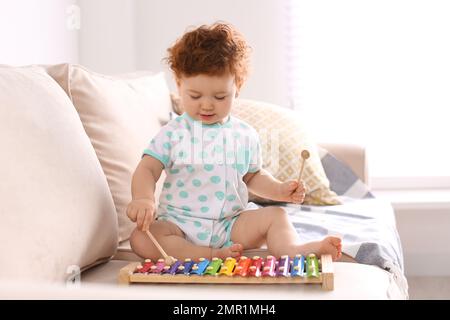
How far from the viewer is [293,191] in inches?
60.7

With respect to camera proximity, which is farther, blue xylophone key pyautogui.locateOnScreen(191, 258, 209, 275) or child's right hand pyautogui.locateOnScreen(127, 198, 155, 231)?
child's right hand pyautogui.locateOnScreen(127, 198, 155, 231)

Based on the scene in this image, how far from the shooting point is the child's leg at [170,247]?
1.46 metres

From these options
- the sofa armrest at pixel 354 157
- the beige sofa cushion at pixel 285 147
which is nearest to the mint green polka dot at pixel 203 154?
the beige sofa cushion at pixel 285 147

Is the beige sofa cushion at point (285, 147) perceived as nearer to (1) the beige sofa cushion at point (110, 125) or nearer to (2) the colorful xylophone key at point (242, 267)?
(1) the beige sofa cushion at point (110, 125)

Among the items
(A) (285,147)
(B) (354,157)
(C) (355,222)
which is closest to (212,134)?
(C) (355,222)

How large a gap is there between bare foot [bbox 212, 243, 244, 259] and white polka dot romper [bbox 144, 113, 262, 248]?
0.05 meters

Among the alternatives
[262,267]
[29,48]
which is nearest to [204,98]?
[262,267]

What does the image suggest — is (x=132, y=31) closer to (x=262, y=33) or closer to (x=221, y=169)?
(x=262, y=33)

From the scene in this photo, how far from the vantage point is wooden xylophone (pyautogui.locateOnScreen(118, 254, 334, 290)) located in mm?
1260

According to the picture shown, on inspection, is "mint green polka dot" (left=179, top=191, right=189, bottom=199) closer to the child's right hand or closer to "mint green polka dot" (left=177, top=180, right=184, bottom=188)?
"mint green polka dot" (left=177, top=180, right=184, bottom=188)

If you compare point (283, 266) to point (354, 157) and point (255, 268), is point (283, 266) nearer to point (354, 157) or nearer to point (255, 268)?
point (255, 268)

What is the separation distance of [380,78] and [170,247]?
2101 millimetres

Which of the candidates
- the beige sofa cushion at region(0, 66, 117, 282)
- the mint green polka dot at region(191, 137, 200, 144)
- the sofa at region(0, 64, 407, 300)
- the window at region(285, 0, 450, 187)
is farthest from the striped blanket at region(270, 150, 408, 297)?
the window at region(285, 0, 450, 187)

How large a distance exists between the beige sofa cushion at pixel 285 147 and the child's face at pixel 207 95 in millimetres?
720
